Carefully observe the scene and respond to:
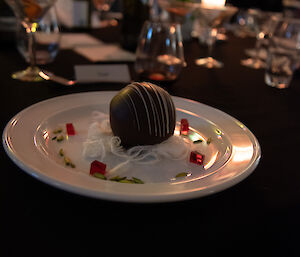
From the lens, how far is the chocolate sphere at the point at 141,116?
1.71ft

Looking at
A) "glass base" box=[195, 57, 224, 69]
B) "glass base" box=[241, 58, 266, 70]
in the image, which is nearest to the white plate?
"glass base" box=[195, 57, 224, 69]

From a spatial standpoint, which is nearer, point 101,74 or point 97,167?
point 97,167

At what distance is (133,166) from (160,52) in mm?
519

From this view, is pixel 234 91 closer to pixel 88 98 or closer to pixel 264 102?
pixel 264 102

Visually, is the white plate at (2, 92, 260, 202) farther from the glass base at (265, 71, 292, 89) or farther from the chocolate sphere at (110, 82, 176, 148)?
the glass base at (265, 71, 292, 89)

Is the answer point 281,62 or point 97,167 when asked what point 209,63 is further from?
point 97,167

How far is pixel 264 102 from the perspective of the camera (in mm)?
912

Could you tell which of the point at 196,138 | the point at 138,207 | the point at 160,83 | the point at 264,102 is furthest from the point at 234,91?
the point at 138,207

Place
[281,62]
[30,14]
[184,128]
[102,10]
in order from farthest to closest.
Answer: [102,10] → [281,62] → [30,14] → [184,128]

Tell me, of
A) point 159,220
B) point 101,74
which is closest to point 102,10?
point 101,74

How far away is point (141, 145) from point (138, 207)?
0.50ft

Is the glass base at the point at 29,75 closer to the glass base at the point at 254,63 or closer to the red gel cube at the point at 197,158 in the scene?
the red gel cube at the point at 197,158

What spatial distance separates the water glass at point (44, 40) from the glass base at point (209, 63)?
21.4 inches

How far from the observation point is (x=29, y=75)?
34.2 inches
